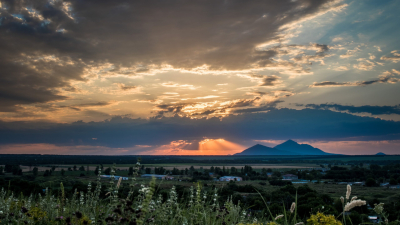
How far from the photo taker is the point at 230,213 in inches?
282

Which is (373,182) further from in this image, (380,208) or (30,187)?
(380,208)

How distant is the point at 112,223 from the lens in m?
3.53

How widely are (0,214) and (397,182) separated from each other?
223419 millimetres

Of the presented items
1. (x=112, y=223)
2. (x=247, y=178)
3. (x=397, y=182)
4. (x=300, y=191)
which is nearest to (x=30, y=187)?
(x=112, y=223)

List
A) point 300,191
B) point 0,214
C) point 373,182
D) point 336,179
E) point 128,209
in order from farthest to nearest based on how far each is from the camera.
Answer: point 336,179, point 373,182, point 300,191, point 0,214, point 128,209

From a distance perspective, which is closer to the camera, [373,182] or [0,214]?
[0,214]

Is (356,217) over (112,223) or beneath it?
beneath

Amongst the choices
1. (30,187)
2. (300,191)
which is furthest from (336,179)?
(30,187)

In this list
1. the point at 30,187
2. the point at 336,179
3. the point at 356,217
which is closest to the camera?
the point at 356,217

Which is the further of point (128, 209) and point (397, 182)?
point (397, 182)

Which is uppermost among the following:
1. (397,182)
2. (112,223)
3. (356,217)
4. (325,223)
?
(112,223)

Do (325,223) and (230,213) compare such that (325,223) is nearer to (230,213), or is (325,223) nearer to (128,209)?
(230,213)

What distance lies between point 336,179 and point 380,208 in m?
217

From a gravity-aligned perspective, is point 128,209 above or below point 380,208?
above
